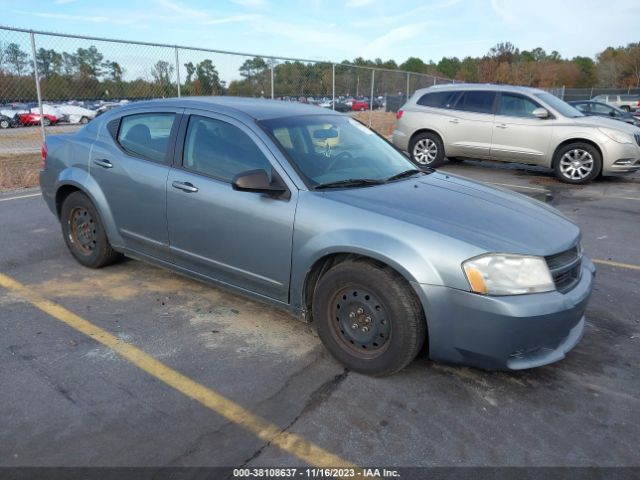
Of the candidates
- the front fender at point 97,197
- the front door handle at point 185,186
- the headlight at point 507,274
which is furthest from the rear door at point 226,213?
the headlight at point 507,274

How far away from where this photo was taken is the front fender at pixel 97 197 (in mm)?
4414

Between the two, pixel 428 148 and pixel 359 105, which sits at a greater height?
pixel 359 105

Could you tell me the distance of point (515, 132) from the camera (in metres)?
10.5

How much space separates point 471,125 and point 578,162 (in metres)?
2.20

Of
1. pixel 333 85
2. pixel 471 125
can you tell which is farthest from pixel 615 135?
pixel 333 85

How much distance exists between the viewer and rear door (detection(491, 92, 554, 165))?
10.2m

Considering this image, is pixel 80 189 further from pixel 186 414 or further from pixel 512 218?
pixel 512 218

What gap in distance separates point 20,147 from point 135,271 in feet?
36.2

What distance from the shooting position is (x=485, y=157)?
11.0 m

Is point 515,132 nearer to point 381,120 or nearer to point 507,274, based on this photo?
point 507,274

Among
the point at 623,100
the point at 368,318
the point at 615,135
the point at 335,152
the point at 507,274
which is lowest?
the point at 368,318

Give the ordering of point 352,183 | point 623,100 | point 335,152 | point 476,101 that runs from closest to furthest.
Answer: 1. point 352,183
2. point 335,152
3. point 476,101
4. point 623,100

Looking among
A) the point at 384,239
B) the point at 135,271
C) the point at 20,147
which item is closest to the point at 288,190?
the point at 384,239

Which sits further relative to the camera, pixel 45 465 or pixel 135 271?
pixel 135 271
